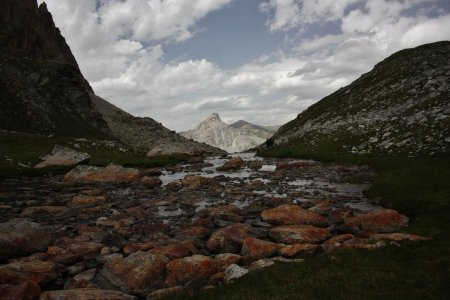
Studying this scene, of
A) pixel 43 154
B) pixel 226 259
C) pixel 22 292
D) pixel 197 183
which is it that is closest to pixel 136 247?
pixel 226 259

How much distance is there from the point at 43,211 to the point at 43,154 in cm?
2703

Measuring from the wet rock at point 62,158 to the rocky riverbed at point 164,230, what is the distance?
7.47 meters

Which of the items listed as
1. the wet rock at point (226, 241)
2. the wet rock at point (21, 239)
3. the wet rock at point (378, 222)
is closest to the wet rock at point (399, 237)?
the wet rock at point (378, 222)

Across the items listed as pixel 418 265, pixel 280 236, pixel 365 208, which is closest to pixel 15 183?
pixel 280 236

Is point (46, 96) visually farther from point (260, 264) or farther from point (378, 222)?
point (260, 264)

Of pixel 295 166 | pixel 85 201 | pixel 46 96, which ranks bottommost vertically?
pixel 85 201

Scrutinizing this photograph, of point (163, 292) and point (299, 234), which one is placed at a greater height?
point (299, 234)

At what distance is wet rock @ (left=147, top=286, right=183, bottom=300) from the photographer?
45.3 ft

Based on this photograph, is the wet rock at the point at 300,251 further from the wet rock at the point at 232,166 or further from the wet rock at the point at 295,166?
the wet rock at the point at 232,166

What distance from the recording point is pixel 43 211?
2639 centimetres

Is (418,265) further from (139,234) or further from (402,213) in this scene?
(139,234)

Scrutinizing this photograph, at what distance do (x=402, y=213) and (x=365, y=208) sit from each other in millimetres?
2768

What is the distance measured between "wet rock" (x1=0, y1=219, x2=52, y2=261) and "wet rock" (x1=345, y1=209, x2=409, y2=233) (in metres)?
15.8

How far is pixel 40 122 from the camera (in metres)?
81.8
